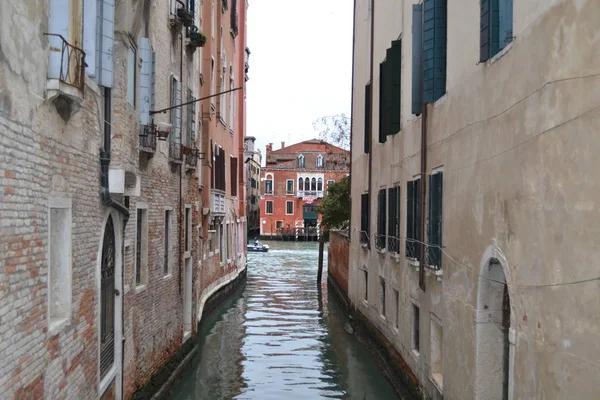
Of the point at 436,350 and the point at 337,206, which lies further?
the point at 337,206

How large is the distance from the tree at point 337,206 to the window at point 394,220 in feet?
55.3

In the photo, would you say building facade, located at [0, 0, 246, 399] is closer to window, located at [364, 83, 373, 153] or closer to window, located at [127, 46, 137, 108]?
window, located at [127, 46, 137, 108]

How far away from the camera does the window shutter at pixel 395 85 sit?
12.3 metres

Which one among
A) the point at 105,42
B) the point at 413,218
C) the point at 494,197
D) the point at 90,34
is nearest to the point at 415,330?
the point at 413,218

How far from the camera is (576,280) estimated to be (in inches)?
188

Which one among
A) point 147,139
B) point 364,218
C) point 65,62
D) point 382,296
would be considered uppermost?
point 65,62

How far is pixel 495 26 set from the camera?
6.80 meters

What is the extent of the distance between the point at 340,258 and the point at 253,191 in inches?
2048

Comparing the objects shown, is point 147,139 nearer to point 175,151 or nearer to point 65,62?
point 175,151

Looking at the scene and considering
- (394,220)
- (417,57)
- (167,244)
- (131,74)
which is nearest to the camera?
(131,74)

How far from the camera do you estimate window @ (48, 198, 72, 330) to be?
20.5 ft

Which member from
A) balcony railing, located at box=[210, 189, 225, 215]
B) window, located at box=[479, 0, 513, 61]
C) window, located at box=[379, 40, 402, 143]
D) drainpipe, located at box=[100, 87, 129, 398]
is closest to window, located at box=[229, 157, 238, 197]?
balcony railing, located at box=[210, 189, 225, 215]

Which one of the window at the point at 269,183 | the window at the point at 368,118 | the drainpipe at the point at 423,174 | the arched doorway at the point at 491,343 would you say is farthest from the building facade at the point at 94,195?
the window at the point at 269,183

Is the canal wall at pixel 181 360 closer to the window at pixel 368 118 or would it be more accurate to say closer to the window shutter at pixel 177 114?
the window shutter at pixel 177 114
